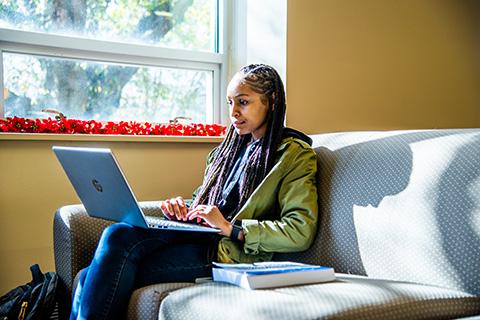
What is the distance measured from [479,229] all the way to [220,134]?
5.21ft

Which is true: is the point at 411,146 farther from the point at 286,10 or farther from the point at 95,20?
the point at 95,20

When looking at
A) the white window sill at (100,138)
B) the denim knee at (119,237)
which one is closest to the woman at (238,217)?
the denim knee at (119,237)

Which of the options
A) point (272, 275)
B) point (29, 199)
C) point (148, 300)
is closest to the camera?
point (272, 275)

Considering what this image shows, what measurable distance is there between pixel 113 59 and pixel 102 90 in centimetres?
16

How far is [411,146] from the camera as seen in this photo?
65.7 inches

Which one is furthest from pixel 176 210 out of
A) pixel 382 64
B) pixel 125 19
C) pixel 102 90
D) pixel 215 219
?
pixel 382 64

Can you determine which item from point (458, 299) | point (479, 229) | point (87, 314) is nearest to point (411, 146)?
point (479, 229)

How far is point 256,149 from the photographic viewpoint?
6.31ft

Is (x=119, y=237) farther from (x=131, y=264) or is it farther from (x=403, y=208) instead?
(x=403, y=208)

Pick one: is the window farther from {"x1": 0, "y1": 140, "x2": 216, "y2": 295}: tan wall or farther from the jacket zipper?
the jacket zipper

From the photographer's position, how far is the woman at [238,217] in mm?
1610

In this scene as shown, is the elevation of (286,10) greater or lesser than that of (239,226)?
greater

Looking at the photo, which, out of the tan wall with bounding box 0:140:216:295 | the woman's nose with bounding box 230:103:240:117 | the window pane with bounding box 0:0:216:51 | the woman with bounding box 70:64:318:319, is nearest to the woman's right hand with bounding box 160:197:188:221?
the woman with bounding box 70:64:318:319

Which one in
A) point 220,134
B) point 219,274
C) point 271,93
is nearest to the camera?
point 219,274
